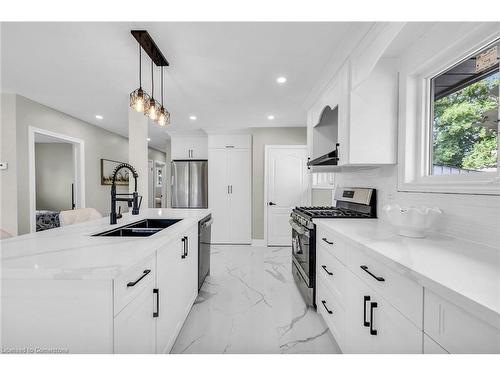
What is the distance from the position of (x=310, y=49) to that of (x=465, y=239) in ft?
5.67

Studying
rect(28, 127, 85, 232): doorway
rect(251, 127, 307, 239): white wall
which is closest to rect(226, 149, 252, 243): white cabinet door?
rect(251, 127, 307, 239): white wall

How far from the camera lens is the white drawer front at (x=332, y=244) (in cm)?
154

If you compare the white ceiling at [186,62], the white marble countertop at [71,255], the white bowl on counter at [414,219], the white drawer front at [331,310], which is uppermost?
the white ceiling at [186,62]

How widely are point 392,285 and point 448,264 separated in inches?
8.4

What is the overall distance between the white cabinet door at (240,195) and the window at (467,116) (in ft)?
11.1

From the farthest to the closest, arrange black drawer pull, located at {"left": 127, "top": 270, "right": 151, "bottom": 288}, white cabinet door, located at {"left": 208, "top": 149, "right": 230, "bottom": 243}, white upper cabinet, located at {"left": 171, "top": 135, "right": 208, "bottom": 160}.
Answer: white upper cabinet, located at {"left": 171, "top": 135, "right": 208, "bottom": 160} < white cabinet door, located at {"left": 208, "top": 149, "right": 230, "bottom": 243} < black drawer pull, located at {"left": 127, "top": 270, "right": 151, "bottom": 288}

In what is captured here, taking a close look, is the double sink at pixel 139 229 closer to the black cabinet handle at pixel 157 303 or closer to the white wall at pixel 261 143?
the black cabinet handle at pixel 157 303

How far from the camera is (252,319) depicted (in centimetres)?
206

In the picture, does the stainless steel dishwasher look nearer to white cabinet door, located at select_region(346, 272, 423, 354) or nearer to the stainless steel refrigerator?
white cabinet door, located at select_region(346, 272, 423, 354)

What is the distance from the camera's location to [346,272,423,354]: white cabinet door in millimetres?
899

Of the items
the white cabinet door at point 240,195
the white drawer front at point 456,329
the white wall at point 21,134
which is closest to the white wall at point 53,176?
the white wall at point 21,134

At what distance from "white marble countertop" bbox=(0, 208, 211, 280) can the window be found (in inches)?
69.5

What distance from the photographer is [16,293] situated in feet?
2.85

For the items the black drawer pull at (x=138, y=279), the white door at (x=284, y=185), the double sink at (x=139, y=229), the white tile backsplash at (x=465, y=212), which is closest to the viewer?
the black drawer pull at (x=138, y=279)
